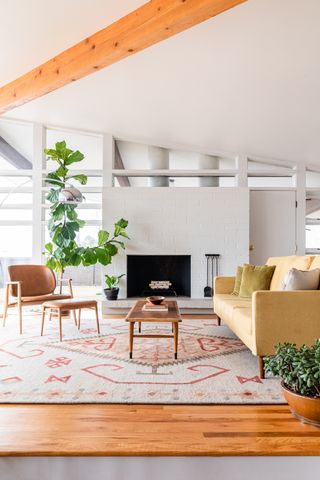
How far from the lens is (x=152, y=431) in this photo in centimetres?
178

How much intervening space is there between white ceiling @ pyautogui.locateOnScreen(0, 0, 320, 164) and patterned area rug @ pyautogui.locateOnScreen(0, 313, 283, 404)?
9.27 feet

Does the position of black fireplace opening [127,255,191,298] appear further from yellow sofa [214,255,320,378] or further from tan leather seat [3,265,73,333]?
yellow sofa [214,255,320,378]

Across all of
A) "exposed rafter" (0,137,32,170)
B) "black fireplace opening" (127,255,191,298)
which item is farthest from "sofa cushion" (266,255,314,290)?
"exposed rafter" (0,137,32,170)

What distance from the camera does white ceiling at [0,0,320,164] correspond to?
117 inches

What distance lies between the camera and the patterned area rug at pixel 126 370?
7.27ft

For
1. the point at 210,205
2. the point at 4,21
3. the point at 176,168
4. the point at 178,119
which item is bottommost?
the point at 210,205

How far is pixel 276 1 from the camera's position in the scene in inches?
104

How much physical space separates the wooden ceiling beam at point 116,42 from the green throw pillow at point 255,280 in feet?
8.21

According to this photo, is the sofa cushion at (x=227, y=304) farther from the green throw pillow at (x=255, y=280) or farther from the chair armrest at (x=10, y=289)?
the chair armrest at (x=10, y=289)

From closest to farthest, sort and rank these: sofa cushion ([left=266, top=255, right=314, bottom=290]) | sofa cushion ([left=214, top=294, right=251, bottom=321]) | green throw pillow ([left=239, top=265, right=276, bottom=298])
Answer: sofa cushion ([left=266, top=255, right=314, bottom=290]) < sofa cushion ([left=214, top=294, right=251, bottom=321]) < green throw pillow ([left=239, top=265, right=276, bottom=298])

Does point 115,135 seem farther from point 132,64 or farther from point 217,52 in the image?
point 217,52

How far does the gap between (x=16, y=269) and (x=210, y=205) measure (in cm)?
307

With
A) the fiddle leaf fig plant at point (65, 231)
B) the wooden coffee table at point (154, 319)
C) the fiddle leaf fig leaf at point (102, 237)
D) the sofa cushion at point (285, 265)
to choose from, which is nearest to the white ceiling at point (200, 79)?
the fiddle leaf fig plant at point (65, 231)

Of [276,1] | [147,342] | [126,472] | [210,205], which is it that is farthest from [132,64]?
[126,472]
